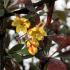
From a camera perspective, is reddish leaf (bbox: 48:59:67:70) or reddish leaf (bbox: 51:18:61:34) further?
reddish leaf (bbox: 51:18:61:34)

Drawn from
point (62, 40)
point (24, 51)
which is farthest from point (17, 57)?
point (62, 40)

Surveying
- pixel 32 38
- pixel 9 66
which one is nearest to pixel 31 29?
pixel 32 38

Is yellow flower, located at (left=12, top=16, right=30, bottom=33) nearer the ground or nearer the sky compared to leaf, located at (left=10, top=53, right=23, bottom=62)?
nearer the sky

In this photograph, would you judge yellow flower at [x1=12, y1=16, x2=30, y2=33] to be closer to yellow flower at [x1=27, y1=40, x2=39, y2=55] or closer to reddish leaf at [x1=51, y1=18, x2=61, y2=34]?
yellow flower at [x1=27, y1=40, x2=39, y2=55]

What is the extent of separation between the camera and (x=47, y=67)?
0.64 meters

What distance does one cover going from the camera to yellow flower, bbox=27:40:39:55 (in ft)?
2.02

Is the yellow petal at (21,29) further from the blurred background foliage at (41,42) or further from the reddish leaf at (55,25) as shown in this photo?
the reddish leaf at (55,25)

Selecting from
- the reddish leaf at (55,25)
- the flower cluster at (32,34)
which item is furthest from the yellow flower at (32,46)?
the reddish leaf at (55,25)

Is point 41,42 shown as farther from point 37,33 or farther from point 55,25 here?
point 55,25

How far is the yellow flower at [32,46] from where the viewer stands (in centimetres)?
62

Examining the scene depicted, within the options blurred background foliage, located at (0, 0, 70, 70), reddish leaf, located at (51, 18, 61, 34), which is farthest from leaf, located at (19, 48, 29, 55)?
reddish leaf, located at (51, 18, 61, 34)

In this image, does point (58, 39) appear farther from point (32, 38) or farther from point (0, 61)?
point (0, 61)

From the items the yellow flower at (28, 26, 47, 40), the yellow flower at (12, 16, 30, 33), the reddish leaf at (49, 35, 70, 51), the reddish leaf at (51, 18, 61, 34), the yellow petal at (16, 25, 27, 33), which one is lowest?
the reddish leaf at (51, 18, 61, 34)

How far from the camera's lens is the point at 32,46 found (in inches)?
24.5
